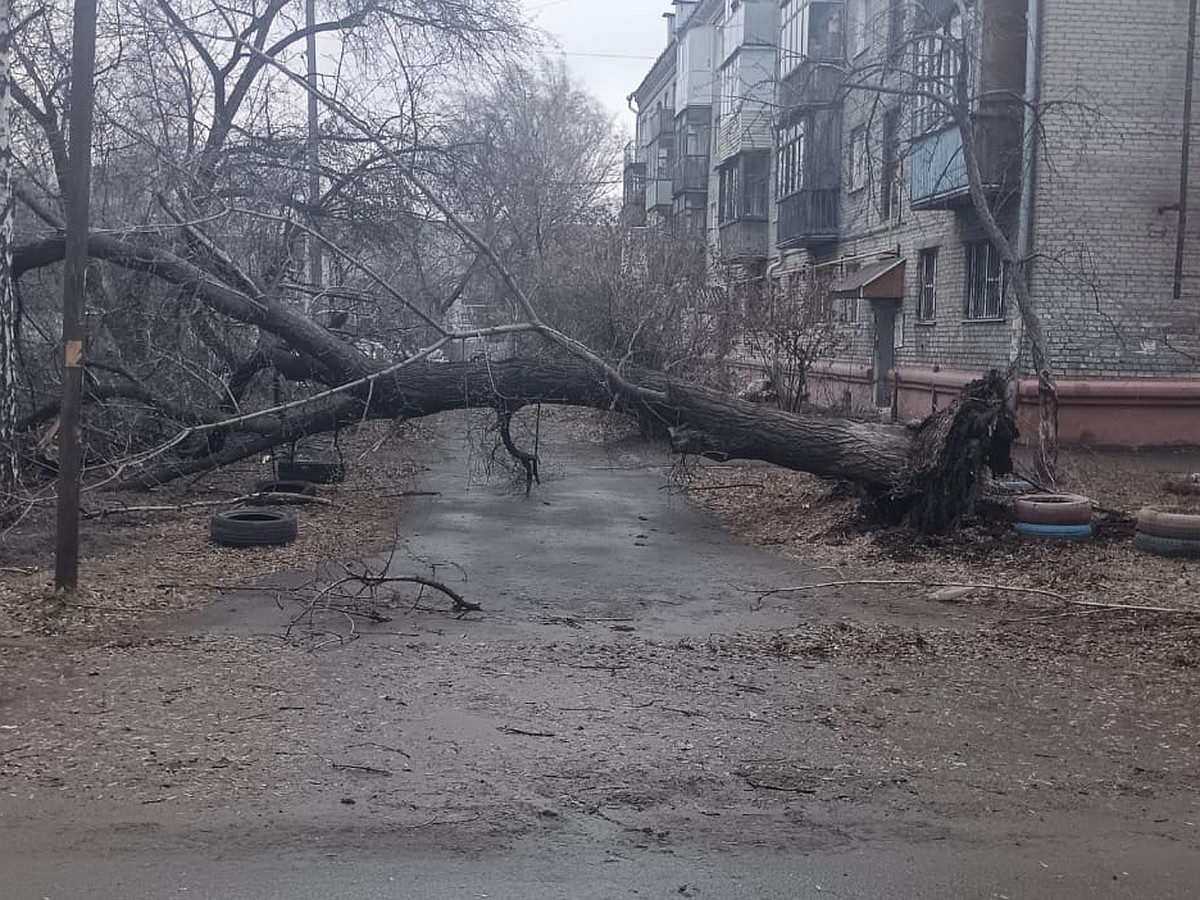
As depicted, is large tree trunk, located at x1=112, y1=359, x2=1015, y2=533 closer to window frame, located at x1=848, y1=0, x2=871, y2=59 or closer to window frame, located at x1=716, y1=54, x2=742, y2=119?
window frame, located at x1=848, y1=0, x2=871, y2=59

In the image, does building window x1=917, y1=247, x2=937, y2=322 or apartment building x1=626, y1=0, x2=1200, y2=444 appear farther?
building window x1=917, y1=247, x2=937, y2=322

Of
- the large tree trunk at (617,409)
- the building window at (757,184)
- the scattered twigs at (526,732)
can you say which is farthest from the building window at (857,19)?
the scattered twigs at (526,732)

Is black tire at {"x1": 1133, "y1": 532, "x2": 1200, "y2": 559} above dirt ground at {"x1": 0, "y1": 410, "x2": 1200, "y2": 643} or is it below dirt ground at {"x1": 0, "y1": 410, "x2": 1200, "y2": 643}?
above

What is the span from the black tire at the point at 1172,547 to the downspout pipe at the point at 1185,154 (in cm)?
750

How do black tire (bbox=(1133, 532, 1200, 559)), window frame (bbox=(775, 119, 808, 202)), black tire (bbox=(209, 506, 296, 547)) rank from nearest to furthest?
black tire (bbox=(1133, 532, 1200, 559)) < black tire (bbox=(209, 506, 296, 547)) < window frame (bbox=(775, 119, 808, 202))

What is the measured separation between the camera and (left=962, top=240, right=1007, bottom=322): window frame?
1856cm

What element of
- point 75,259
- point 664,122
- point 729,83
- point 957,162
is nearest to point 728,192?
point 729,83

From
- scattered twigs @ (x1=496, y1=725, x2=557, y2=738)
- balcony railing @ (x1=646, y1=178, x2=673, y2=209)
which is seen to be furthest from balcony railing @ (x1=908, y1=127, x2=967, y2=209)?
balcony railing @ (x1=646, y1=178, x2=673, y2=209)

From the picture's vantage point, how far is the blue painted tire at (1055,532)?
34.9 ft

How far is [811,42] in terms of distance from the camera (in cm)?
2469

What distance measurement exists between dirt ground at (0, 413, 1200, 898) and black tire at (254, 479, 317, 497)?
2421 millimetres

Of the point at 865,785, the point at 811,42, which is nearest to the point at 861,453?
the point at 865,785

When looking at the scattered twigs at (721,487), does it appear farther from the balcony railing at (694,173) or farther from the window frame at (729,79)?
the balcony railing at (694,173)

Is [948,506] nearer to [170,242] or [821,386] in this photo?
[170,242]
